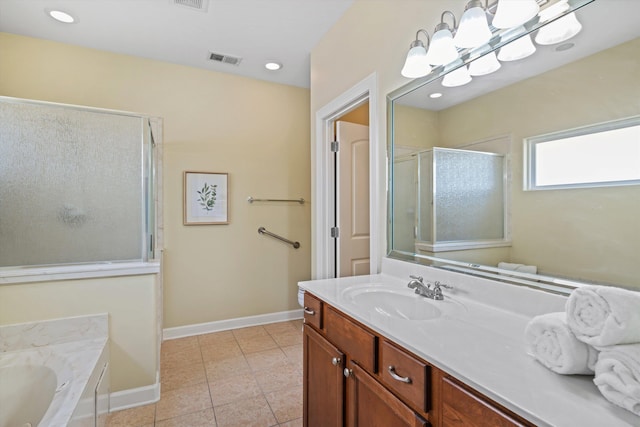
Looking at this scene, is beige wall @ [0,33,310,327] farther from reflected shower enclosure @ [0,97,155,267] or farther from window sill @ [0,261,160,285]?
window sill @ [0,261,160,285]

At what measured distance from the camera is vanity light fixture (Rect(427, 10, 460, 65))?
4.38 ft

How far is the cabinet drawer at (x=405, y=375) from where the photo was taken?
82 centimetres

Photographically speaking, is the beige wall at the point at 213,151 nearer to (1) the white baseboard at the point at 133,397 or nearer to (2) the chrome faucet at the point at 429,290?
(1) the white baseboard at the point at 133,397

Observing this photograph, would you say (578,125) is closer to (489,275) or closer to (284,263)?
(489,275)

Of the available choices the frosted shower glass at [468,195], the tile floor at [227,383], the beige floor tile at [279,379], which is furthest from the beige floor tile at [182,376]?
the frosted shower glass at [468,195]

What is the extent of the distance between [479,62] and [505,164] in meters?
0.46

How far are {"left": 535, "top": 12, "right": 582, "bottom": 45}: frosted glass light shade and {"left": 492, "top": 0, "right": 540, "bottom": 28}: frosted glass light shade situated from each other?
7 centimetres

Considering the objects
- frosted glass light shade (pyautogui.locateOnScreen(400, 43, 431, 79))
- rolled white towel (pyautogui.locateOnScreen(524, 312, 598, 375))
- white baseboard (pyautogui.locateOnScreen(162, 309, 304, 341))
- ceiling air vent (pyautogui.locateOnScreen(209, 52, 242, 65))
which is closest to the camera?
rolled white towel (pyautogui.locateOnScreen(524, 312, 598, 375))

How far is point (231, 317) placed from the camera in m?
3.20

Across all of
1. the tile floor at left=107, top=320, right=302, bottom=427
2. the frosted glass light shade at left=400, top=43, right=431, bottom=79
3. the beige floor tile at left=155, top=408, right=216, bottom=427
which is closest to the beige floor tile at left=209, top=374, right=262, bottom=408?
the tile floor at left=107, top=320, right=302, bottom=427

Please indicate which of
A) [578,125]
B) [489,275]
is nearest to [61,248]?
[489,275]

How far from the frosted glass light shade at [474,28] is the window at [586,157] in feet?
1.51

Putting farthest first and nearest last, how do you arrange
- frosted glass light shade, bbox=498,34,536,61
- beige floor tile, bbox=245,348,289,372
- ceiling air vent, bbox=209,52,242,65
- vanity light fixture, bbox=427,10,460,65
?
ceiling air vent, bbox=209,52,242,65
beige floor tile, bbox=245,348,289,372
vanity light fixture, bbox=427,10,460,65
frosted glass light shade, bbox=498,34,536,61

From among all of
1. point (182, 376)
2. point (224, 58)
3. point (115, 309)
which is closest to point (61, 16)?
point (224, 58)
